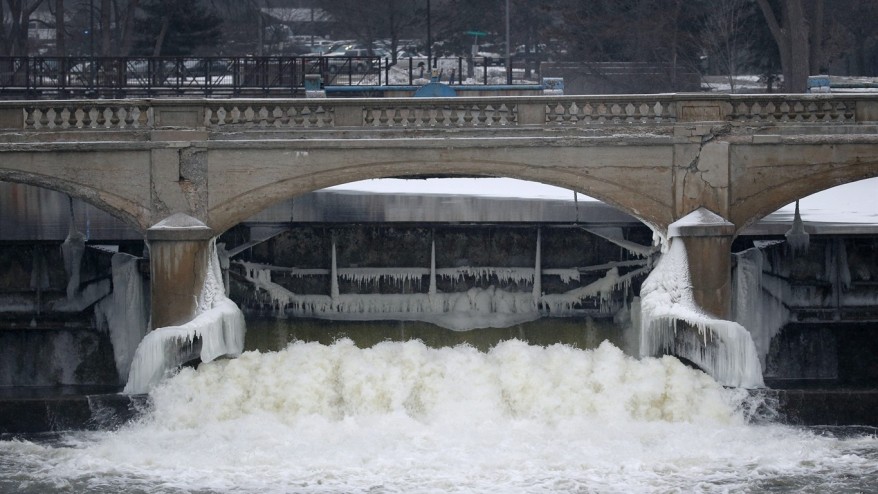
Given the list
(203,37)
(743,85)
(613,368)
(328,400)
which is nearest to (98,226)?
(328,400)

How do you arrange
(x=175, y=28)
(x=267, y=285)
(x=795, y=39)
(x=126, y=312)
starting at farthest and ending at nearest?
(x=175, y=28)
(x=795, y=39)
(x=267, y=285)
(x=126, y=312)

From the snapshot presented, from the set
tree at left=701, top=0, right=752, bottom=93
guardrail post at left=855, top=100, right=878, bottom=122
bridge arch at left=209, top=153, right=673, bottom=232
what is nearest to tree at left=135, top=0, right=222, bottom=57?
tree at left=701, top=0, right=752, bottom=93

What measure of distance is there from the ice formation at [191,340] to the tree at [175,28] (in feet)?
108

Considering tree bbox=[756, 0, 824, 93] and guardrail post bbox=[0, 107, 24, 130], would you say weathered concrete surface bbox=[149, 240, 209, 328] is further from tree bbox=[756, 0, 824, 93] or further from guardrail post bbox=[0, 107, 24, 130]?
tree bbox=[756, 0, 824, 93]

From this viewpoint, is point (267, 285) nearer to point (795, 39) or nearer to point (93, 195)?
point (93, 195)

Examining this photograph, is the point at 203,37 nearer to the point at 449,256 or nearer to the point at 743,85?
the point at 743,85

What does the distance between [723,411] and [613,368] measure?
1.99 metres

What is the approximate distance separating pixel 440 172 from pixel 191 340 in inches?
193

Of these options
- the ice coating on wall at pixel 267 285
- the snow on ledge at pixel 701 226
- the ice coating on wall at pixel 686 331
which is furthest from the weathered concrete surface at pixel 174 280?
the snow on ledge at pixel 701 226

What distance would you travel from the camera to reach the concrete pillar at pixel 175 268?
23.0 meters

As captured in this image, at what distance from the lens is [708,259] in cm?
2312

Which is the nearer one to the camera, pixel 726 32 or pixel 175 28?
pixel 726 32

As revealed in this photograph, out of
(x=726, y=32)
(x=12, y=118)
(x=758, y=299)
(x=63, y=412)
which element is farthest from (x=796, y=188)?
(x=726, y=32)

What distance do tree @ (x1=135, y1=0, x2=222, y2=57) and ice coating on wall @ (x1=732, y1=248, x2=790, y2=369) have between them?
34.3 metres
